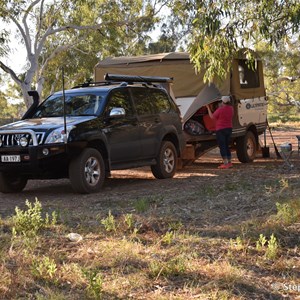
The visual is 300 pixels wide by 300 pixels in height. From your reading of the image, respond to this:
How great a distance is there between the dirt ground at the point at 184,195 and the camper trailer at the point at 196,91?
820mm

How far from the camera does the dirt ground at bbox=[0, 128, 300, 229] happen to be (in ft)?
22.2

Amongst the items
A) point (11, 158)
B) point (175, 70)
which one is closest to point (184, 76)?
point (175, 70)

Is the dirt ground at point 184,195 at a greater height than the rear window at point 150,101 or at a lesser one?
lesser

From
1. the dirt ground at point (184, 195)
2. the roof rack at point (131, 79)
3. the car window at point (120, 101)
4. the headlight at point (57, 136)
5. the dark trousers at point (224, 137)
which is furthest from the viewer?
the dark trousers at point (224, 137)

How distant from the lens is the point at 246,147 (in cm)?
1424

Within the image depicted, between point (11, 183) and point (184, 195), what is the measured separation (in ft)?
10.6

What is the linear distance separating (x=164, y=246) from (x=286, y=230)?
4.16 feet

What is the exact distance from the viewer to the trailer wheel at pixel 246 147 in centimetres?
1413

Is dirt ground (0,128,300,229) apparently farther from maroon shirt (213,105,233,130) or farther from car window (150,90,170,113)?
car window (150,90,170,113)

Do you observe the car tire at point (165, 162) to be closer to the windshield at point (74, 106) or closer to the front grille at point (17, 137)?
A: the windshield at point (74, 106)

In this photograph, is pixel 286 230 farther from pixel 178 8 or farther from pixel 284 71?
pixel 284 71

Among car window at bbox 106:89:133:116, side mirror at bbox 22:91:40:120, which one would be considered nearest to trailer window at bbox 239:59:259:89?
car window at bbox 106:89:133:116

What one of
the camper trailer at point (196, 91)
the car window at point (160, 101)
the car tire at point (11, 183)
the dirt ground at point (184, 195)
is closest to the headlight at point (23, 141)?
the dirt ground at point (184, 195)

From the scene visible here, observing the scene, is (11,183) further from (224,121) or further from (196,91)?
(196,91)
